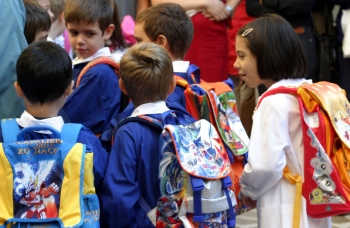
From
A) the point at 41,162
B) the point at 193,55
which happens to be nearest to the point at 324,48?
the point at 193,55

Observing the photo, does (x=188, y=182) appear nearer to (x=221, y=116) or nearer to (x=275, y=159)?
(x=275, y=159)

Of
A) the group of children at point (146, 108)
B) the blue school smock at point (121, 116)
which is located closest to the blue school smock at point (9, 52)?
the group of children at point (146, 108)

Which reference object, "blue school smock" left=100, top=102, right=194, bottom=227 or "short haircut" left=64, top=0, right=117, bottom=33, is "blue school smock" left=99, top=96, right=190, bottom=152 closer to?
"blue school smock" left=100, top=102, right=194, bottom=227

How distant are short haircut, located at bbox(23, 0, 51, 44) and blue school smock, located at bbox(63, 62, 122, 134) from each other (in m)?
0.35

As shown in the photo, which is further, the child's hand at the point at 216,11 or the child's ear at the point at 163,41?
the child's hand at the point at 216,11

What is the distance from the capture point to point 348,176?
2908mm

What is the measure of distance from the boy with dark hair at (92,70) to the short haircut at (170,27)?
295mm

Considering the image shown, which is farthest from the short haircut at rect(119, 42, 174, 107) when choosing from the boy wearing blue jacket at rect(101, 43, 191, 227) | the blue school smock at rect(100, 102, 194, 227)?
the blue school smock at rect(100, 102, 194, 227)

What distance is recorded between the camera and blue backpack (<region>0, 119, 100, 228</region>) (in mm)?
2510

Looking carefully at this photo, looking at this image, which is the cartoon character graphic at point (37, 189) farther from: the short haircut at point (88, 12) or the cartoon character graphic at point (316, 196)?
the short haircut at point (88, 12)

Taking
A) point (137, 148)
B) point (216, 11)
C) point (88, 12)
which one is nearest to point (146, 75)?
point (137, 148)

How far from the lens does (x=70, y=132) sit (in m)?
2.64

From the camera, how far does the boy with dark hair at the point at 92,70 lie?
351 centimetres

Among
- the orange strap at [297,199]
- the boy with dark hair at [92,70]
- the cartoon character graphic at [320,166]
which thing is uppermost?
the boy with dark hair at [92,70]
